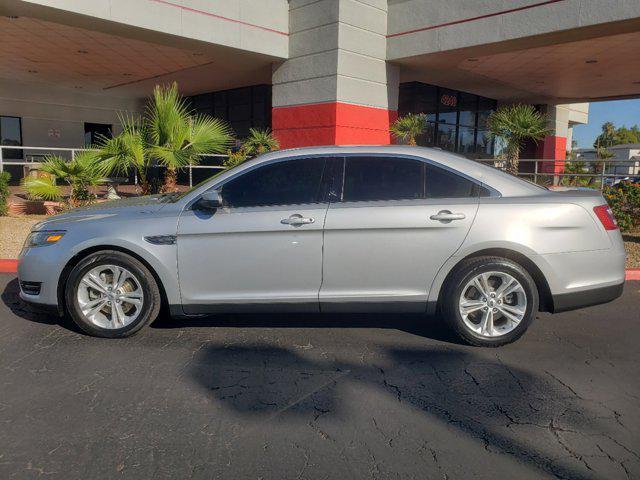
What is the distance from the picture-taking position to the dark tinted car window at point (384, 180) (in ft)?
15.0

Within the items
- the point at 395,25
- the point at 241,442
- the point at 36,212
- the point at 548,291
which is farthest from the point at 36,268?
the point at 395,25

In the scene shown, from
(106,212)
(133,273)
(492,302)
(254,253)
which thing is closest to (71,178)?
(106,212)

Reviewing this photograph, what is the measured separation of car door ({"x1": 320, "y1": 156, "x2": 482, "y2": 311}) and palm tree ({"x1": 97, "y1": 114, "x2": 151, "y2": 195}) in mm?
6382

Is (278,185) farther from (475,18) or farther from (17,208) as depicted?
(475,18)

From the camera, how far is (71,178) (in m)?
10.6

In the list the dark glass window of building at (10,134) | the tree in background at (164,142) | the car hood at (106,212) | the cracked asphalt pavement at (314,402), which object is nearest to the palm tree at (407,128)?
the tree in background at (164,142)

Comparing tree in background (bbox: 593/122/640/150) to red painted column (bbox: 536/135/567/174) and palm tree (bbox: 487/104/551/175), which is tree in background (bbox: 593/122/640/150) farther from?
palm tree (bbox: 487/104/551/175)

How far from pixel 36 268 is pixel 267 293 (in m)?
2.05

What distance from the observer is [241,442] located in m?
3.00

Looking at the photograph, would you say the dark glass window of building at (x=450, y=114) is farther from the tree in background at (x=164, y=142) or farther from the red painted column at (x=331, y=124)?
the tree in background at (x=164, y=142)

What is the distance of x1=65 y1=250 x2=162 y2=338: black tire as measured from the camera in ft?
14.8

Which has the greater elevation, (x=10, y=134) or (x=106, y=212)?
(x=10, y=134)

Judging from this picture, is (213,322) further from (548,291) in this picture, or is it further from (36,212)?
(36,212)

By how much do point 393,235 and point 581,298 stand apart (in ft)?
5.51
